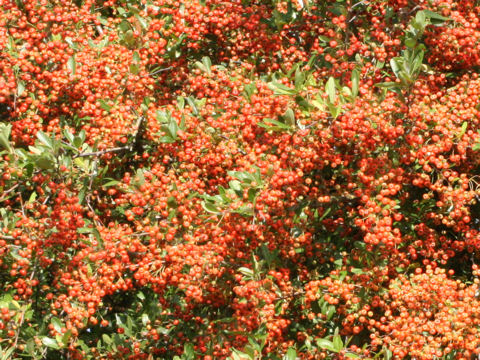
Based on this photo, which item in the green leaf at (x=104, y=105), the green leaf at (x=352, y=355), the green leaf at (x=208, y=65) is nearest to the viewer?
the green leaf at (x=352, y=355)

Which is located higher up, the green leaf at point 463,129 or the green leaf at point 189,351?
the green leaf at point 463,129

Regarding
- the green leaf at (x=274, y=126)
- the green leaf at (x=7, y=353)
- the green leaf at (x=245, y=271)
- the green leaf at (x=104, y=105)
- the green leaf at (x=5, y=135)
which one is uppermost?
the green leaf at (x=274, y=126)

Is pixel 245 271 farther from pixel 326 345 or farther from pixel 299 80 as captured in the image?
pixel 299 80

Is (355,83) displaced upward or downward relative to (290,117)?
upward

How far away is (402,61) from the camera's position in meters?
5.43

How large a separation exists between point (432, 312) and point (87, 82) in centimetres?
341

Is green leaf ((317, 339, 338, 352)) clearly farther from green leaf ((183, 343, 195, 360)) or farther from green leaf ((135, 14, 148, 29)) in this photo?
green leaf ((135, 14, 148, 29))

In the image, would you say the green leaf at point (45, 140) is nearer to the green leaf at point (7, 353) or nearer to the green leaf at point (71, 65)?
the green leaf at point (71, 65)

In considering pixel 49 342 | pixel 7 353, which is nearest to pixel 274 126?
pixel 49 342

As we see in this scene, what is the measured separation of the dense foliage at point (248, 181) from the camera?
5484 mm

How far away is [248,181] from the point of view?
5414 mm

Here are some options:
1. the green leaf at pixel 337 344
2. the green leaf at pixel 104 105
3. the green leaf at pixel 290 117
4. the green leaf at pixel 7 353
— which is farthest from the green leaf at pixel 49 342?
the green leaf at pixel 290 117

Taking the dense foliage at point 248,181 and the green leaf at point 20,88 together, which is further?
the green leaf at point 20,88

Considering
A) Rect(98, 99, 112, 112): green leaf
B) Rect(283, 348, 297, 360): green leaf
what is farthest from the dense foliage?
Rect(98, 99, 112, 112): green leaf
